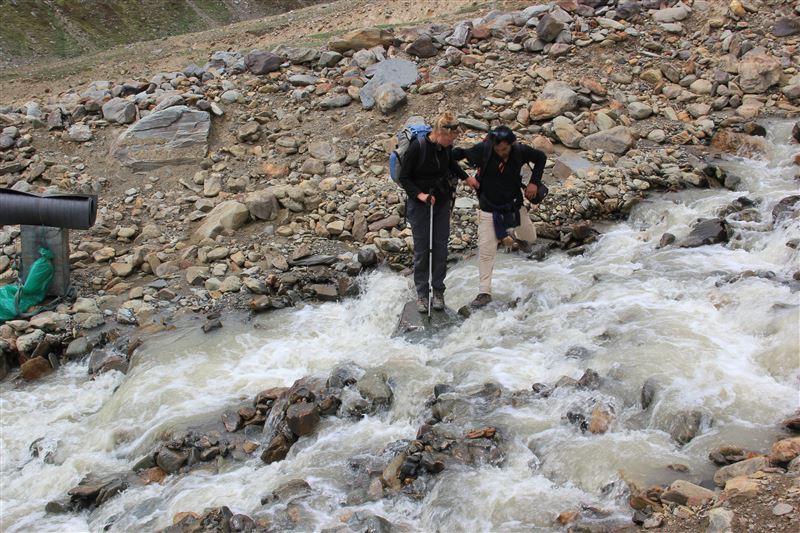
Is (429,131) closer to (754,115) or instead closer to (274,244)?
(274,244)

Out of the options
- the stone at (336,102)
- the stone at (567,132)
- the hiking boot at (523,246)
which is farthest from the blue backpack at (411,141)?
the stone at (336,102)

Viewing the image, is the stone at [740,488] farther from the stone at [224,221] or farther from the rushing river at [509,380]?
the stone at [224,221]

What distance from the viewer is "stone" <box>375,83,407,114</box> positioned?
1430 cm

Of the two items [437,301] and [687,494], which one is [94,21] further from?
[687,494]

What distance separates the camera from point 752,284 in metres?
8.45

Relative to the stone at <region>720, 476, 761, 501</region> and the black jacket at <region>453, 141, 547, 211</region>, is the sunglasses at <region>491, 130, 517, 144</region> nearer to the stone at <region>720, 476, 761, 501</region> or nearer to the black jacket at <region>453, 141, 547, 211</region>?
the black jacket at <region>453, 141, 547, 211</region>

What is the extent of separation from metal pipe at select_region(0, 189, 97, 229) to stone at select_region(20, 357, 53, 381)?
223 centimetres

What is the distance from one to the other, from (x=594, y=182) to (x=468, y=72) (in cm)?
438

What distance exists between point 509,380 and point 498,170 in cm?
246

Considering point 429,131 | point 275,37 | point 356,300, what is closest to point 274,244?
point 356,300

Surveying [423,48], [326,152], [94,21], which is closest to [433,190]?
[326,152]

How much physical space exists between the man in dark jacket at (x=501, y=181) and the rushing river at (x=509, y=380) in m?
1.19

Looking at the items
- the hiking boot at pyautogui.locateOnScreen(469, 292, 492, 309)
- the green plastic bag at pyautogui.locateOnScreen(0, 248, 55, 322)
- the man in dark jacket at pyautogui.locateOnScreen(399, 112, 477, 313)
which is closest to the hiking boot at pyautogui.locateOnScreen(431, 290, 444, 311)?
the man in dark jacket at pyautogui.locateOnScreen(399, 112, 477, 313)

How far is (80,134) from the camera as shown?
14891 millimetres
